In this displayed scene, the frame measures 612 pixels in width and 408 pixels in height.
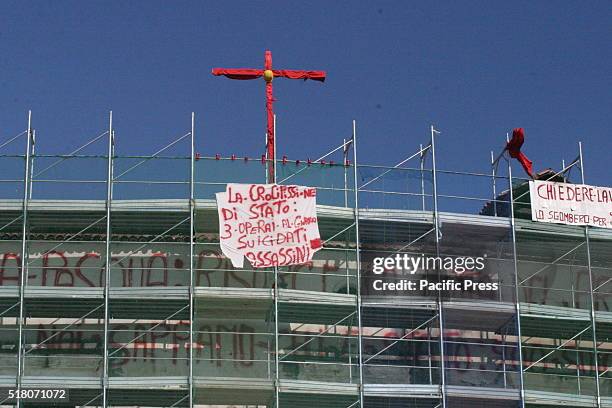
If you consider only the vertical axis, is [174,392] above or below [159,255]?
below

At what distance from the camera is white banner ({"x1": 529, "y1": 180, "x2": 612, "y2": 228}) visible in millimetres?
48344

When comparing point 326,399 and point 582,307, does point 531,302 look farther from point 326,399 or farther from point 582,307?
point 326,399

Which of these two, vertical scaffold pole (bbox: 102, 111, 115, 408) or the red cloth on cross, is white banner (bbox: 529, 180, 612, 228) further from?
vertical scaffold pole (bbox: 102, 111, 115, 408)

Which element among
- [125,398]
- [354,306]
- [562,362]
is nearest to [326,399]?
[354,306]

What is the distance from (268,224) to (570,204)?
10.4 meters

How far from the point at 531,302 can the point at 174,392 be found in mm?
12292

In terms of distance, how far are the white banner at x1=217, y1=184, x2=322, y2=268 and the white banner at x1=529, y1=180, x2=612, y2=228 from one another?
7791 mm

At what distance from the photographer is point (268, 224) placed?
46.4m

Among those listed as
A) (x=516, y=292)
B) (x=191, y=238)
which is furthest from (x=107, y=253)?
(x=516, y=292)

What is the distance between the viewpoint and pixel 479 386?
150 ft

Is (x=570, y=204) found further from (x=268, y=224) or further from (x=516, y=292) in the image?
(x=268, y=224)

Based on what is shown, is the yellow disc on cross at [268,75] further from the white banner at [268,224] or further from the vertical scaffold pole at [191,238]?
the white banner at [268,224]

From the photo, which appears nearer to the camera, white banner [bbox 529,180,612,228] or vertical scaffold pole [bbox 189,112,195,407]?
vertical scaffold pole [bbox 189,112,195,407]

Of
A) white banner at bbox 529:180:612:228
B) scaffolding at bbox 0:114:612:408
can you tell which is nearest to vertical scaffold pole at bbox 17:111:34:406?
scaffolding at bbox 0:114:612:408
